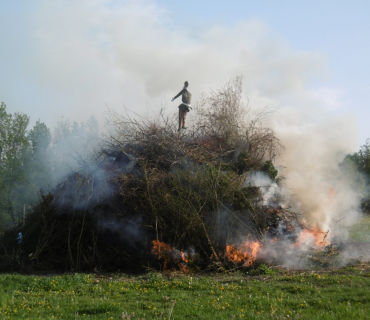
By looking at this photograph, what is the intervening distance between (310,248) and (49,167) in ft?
89.2

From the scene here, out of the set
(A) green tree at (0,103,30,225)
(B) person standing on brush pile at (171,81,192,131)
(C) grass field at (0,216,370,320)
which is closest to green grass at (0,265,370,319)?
(C) grass field at (0,216,370,320)

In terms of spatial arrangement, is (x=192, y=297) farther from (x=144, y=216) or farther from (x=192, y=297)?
(x=144, y=216)

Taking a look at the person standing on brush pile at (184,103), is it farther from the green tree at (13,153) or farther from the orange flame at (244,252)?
the green tree at (13,153)

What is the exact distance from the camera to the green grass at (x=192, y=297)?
640 centimetres

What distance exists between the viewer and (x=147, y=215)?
12672 mm

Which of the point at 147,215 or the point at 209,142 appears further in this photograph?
the point at 209,142

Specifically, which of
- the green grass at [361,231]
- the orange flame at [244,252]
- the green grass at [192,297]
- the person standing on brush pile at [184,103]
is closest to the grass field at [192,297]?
the green grass at [192,297]

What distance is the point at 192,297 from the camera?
306 inches

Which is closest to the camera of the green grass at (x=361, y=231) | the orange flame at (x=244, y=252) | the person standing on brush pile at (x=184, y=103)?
the orange flame at (x=244, y=252)

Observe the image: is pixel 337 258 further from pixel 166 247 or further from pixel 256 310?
pixel 256 310

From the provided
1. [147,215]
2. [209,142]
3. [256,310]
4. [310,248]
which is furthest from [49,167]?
[256,310]

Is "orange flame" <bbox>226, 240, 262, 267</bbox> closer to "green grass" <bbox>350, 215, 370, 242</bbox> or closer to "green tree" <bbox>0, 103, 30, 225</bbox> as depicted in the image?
"green grass" <bbox>350, 215, 370, 242</bbox>

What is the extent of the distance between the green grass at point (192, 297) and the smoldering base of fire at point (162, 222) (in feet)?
6.00

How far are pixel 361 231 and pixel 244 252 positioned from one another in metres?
7.17
